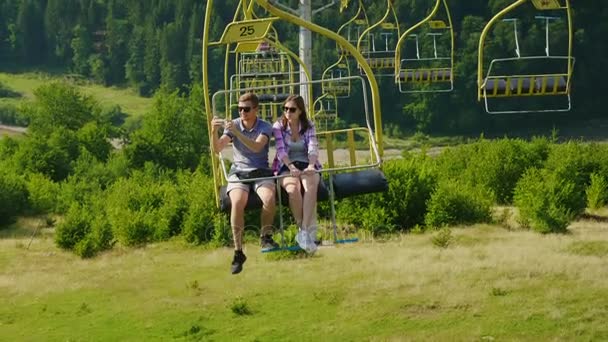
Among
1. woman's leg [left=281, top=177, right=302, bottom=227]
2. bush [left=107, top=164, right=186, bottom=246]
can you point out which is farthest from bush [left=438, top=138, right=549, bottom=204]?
woman's leg [left=281, top=177, right=302, bottom=227]

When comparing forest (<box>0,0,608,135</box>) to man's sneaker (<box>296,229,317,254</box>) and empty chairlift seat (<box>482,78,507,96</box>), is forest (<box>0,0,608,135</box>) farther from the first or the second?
man's sneaker (<box>296,229,317,254</box>)

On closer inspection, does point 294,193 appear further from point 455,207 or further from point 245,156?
point 455,207

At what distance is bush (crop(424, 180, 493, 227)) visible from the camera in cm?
2511

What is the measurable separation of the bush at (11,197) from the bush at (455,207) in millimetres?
17322

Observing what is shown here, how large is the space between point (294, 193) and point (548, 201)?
59.8 feet

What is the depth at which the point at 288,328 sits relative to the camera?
1834 cm

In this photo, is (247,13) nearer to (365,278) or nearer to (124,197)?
(365,278)

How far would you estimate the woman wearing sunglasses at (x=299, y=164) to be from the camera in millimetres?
7730

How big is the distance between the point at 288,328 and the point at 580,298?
5.66 metres

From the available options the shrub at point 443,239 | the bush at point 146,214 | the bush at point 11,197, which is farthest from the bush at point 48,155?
the shrub at point 443,239

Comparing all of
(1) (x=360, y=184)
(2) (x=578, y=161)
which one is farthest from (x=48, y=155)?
(1) (x=360, y=184)

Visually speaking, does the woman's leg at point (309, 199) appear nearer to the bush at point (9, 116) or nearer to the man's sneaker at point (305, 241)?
the man's sneaker at point (305, 241)

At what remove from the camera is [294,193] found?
7.75 metres

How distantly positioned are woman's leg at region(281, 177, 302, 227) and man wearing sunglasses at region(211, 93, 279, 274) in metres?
0.12
